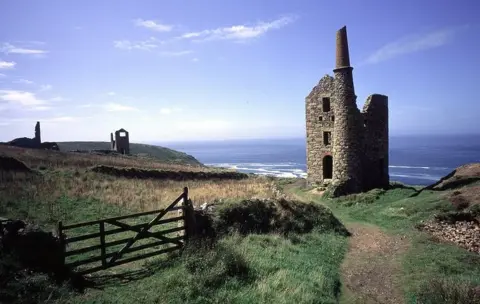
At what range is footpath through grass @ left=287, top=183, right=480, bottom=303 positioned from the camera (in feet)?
28.9

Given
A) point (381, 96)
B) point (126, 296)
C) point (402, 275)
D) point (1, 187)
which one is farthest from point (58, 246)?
point (381, 96)

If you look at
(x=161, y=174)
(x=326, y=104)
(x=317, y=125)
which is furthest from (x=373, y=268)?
(x=161, y=174)

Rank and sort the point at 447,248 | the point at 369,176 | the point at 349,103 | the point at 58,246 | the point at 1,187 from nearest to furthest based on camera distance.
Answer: the point at 58,246 < the point at 447,248 < the point at 1,187 < the point at 349,103 < the point at 369,176

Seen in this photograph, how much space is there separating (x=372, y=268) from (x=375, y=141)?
18.8 m

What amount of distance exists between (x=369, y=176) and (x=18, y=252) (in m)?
25.5

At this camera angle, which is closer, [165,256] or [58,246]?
[58,246]

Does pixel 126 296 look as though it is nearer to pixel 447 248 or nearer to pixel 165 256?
pixel 165 256

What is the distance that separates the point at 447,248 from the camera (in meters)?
13.1

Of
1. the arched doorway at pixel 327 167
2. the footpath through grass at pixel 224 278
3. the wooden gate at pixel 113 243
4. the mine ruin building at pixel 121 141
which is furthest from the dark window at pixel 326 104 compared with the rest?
the mine ruin building at pixel 121 141

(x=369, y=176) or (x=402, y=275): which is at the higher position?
(x=369, y=176)

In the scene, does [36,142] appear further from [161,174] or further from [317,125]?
[317,125]

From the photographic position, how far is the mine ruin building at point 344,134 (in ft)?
85.1

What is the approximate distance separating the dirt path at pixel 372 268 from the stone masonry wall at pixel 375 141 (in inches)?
473

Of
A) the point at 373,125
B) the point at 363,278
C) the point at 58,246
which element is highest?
the point at 373,125
